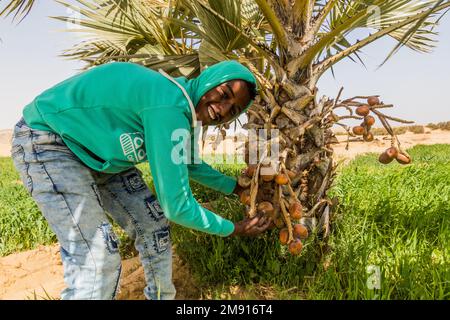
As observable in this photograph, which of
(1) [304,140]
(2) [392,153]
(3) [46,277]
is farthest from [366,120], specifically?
(3) [46,277]

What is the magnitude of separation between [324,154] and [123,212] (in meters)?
1.24

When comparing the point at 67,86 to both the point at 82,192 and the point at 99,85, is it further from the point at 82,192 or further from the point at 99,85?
the point at 82,192

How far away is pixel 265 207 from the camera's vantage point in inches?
71.6

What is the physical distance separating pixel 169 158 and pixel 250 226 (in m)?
0.55

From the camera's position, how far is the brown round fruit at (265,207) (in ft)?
5.96

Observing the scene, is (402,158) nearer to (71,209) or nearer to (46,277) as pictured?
(71,209)

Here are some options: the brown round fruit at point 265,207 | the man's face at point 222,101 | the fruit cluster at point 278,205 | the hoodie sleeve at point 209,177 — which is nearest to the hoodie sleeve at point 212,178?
the hoodie sleeve at point 209,177

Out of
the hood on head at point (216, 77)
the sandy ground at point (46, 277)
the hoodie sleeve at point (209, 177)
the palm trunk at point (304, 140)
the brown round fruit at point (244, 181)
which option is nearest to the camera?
the hood on head at point (216, 77)

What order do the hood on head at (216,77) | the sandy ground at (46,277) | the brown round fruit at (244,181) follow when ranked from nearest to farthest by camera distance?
the hood on head at (216,77), the brown round fruit at (244,181), the sandy ground at (46,277)

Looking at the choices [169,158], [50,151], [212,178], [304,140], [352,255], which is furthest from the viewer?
[304,140]

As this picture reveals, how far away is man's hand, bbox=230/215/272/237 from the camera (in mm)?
1767

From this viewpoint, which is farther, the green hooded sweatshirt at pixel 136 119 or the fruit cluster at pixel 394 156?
the fruit cluster at pixel 394 156

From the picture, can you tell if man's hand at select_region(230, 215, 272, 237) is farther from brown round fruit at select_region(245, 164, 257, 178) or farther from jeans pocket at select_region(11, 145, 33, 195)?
jeans pocket at select_region(11, 145, 33, 195)

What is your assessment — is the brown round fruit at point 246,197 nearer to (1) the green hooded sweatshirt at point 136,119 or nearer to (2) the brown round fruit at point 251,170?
(2) the brown round fruit at point 251,170
